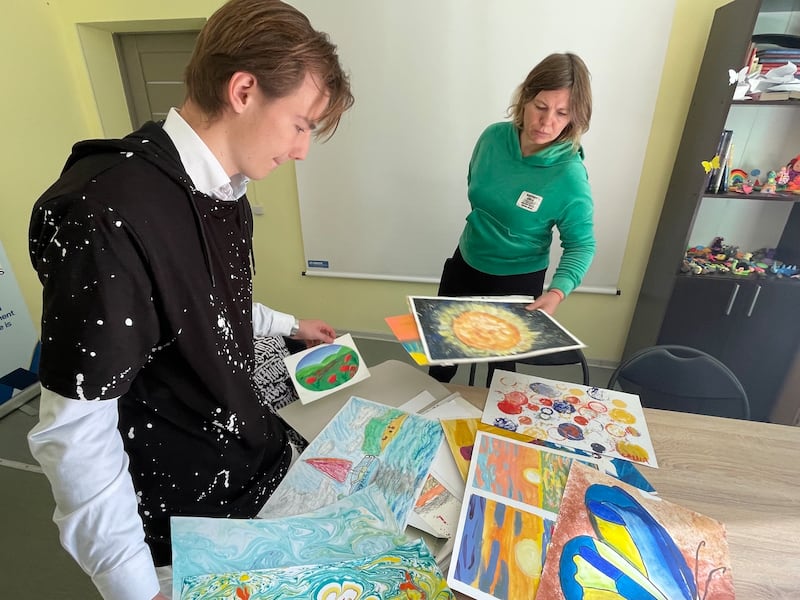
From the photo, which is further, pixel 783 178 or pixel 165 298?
pixel 783 178

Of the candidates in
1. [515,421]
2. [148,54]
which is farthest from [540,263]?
[148,54]

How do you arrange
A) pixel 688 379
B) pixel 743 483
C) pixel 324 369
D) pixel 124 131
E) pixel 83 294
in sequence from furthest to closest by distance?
pixel 124 131
pixel 688 379
pixel 324 369
pixel 743 483
pixel 83 294

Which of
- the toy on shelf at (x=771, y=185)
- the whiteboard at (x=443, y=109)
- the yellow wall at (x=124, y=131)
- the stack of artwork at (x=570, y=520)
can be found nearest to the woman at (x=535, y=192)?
the stack of artwork at (x=570, y=520)

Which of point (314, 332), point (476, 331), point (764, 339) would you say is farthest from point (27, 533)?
point (764, 339)

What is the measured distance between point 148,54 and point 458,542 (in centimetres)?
304

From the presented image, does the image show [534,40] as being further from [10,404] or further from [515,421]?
[10,404]

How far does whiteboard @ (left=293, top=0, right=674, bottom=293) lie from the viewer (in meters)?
1.92

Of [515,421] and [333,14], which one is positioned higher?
[333,14]

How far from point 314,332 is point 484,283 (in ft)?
2.59

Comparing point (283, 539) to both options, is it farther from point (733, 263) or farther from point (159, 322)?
point (733, 263)

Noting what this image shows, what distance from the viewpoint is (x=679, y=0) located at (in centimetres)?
181

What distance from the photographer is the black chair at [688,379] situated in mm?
1268

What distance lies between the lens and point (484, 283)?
1703 millimetres

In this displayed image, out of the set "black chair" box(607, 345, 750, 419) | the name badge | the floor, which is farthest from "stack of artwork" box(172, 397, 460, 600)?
the floor
